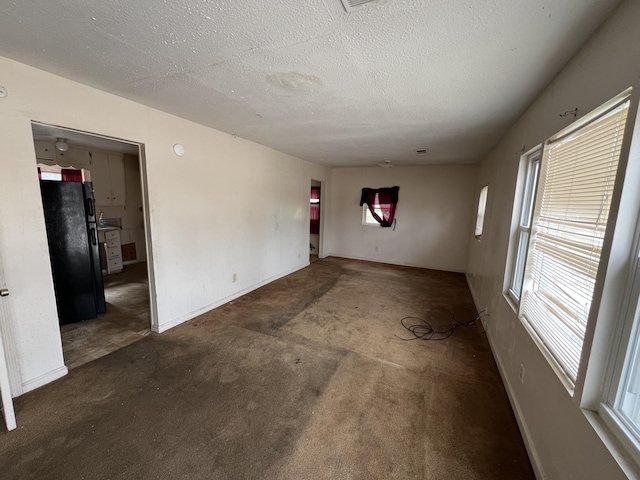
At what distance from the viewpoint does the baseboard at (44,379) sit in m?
1.89

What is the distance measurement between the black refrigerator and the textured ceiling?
1.34 metres

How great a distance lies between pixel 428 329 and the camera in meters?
3.04

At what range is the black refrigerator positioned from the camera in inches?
104

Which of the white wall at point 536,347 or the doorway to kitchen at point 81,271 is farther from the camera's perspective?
the doorway to kitchen at point 81,271

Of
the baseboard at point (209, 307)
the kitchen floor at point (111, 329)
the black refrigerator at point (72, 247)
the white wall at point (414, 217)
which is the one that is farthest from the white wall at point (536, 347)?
the black refrigerator at point (72, 247)

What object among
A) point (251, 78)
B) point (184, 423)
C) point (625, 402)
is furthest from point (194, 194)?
point (625, 402)

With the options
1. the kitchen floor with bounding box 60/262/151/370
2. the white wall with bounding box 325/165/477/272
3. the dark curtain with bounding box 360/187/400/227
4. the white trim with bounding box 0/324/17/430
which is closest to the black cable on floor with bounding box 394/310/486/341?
the white wall with bounding box 325/165/477/272

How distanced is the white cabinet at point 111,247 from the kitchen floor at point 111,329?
1.00 m

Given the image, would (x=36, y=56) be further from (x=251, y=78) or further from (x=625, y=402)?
(x=625, y=402)

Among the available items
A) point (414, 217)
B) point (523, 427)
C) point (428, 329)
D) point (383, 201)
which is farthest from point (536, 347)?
point (383, 201)

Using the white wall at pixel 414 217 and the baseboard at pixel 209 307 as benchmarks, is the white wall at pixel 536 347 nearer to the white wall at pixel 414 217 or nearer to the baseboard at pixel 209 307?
the white wall at pixel 414 217

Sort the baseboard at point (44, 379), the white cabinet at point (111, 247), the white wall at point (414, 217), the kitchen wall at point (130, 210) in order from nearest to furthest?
the baseboard at point (44, 379) → the white cabinet at point (111, 247) → the kitchen wall at point (130, 210) → the white wall at point (414, 217)

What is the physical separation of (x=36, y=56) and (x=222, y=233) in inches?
87.0

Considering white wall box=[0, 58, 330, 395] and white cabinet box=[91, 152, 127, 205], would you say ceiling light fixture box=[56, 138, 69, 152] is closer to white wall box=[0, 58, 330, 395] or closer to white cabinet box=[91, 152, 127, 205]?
white cabinet box=[91, 152, 127, 205]
